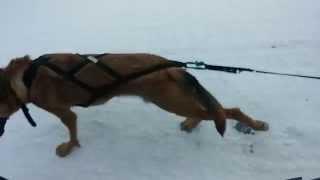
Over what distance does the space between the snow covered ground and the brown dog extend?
431 millimetres

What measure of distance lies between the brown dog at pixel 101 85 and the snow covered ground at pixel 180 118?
431 millimetres

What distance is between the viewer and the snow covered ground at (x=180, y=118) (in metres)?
3.55

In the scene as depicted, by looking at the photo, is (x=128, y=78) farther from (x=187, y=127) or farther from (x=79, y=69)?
(x=187, y=127)

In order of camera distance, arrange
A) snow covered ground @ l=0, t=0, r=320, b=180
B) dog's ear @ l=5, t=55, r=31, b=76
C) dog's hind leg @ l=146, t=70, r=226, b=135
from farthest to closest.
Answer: snow covered ground @ l=0, t=0, r=320, b=180, dog's ear @ l=5, t=55, r=31, b=76, dog's hind leg @ l=146, t=70, r=226, b=135

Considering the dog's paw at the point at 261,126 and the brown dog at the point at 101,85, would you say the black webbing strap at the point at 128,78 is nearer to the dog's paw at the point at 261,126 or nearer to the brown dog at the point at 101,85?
the brown dog at the point at 101,85

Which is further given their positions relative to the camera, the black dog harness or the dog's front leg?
the dog's front leg

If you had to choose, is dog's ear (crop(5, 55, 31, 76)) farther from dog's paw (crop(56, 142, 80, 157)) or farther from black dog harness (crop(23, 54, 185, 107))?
dog's paw (crop(56, 142, 80, 157))

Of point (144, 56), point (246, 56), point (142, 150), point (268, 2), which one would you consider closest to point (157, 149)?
point (142, 150)

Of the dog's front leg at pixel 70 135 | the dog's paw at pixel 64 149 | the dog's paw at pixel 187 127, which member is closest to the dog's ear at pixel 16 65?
the dog's front leg at pixel 70 135

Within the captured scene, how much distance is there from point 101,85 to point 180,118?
937 mm

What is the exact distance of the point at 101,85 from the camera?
333 cm

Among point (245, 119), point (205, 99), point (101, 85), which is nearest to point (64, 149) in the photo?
point (101, 85)

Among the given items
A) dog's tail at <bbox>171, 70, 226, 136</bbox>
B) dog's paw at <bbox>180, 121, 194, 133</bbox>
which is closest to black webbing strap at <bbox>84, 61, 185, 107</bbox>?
dog's tail at <bbox>171, 70, 226, 136</bbox>

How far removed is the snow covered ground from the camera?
11.7 ft
